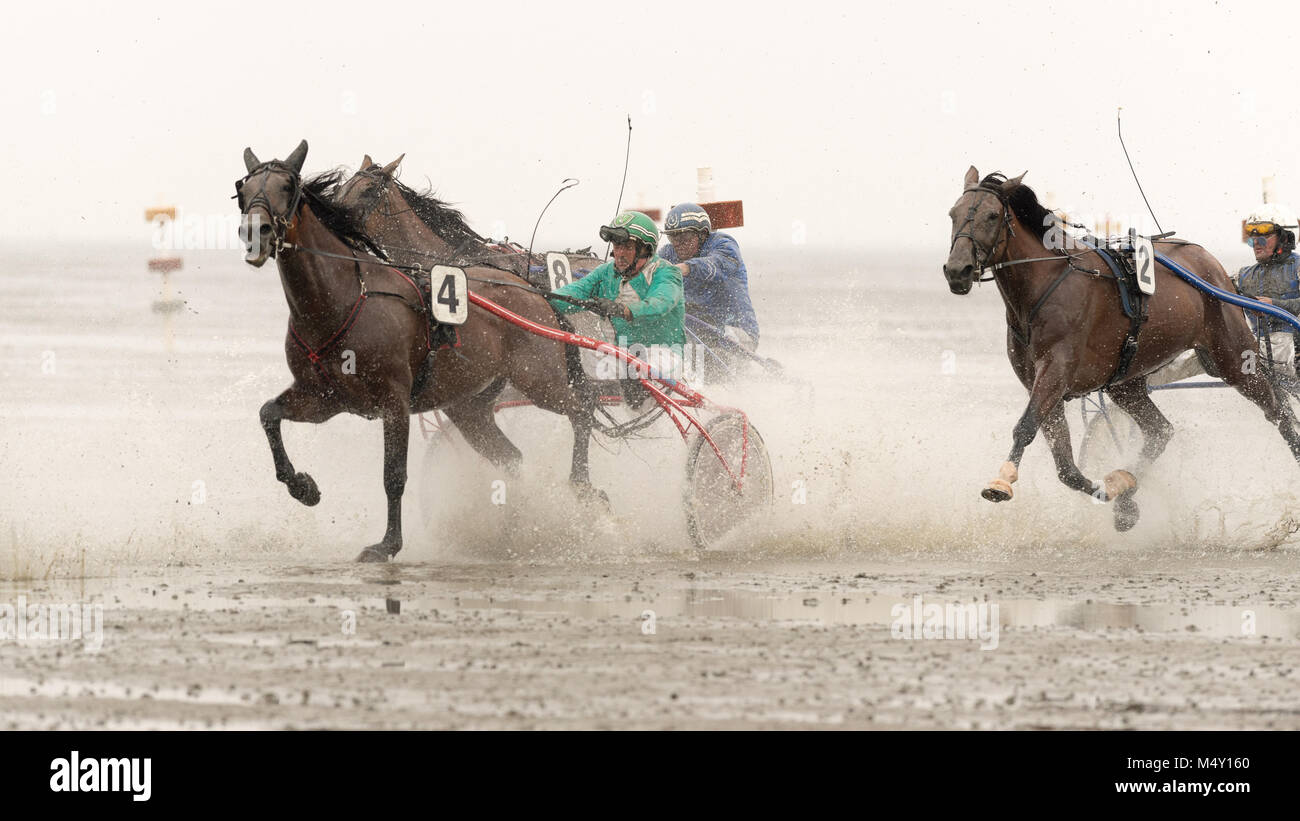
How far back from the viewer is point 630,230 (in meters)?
10.8

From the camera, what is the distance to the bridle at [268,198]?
29.2 ft

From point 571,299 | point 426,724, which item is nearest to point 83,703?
point 426,724

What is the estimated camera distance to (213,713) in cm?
571

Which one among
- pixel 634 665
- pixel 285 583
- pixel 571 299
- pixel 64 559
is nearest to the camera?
pixel 634 665

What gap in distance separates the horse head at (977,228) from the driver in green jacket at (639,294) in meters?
1.65

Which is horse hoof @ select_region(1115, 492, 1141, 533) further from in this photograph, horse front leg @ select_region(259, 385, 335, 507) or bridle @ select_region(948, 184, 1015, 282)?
horse front leg @ select_region(259, 385, 335, 507)

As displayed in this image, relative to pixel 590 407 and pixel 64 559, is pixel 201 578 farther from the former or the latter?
pixel 590 407

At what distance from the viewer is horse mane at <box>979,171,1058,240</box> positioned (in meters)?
10.6

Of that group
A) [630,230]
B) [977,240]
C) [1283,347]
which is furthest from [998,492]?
[1283,347]

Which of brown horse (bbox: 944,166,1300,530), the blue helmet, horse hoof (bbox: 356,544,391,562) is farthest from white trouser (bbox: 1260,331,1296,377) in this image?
horse hoof (bbox: 356,544,391,562)

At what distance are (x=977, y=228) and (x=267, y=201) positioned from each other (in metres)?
3.96

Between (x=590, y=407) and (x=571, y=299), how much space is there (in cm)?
70

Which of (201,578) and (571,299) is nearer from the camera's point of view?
(201,578)

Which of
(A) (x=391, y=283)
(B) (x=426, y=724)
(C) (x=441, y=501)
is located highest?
(A) (x=391, y=283)
